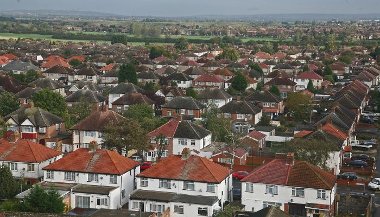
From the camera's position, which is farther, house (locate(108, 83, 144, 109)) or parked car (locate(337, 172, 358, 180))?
house (locate(108, 83, 144, 109))

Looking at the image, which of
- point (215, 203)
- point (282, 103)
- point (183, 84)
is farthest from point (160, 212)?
point (183, 84)

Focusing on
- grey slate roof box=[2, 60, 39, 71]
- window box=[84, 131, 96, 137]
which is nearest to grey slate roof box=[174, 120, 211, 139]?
window box=[84, 131, 96, 137]

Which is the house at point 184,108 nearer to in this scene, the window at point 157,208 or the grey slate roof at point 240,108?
the grey slate roof at point 240,108

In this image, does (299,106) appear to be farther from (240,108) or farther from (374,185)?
(374,185)

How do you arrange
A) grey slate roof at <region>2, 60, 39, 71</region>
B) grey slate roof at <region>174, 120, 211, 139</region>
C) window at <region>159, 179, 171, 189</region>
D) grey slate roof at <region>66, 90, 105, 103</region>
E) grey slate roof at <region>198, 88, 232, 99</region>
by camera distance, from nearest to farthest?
1. window at <region>159, 179, 171, 189</region>
2. grey slate roof at <region>174, 120, 211, 139</region>
3. grey slate roof at <region>66, 90, 105, 103</region>
4. grey slate roof at <region>198, 88, 232, 99</region>
5. grey slate roof at <region>2, 60, 39, 71</region>

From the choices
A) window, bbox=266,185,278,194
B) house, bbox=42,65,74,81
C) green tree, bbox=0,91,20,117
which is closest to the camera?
window, bbox=266,185,278,194

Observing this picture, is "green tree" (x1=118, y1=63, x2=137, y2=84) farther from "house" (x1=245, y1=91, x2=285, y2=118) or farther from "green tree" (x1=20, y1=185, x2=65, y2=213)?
"green tree" (x1=20, y1=185, x2=65, y2=213)
